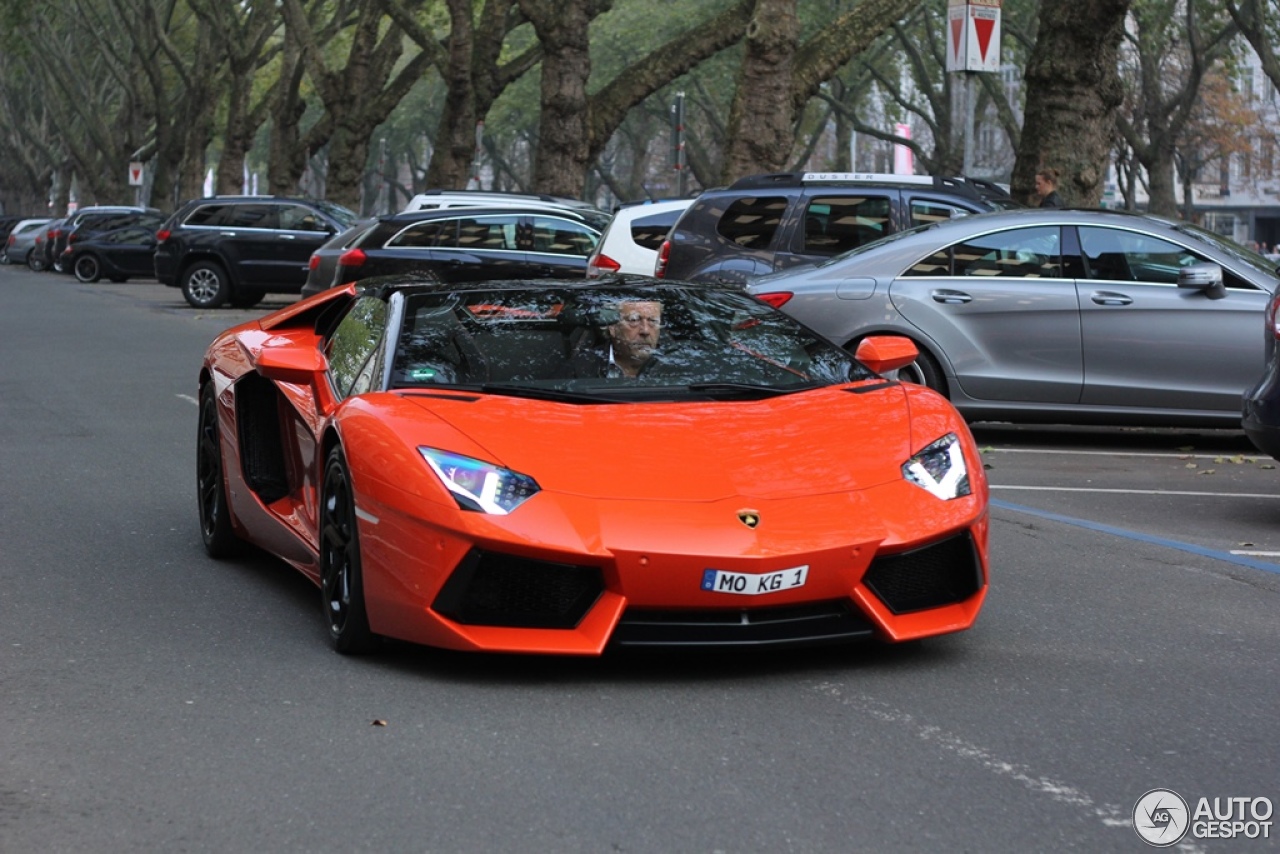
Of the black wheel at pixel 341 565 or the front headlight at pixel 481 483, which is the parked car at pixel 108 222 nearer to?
the black wheel at pixel 341 565

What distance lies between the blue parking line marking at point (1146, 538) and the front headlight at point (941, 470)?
93.8 inches

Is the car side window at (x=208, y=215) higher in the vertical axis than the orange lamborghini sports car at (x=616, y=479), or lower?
lower

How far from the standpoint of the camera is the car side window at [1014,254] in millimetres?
12422

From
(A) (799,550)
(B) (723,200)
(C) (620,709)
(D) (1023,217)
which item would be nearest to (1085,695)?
(A) (799,550)

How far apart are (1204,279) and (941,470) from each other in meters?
6.04

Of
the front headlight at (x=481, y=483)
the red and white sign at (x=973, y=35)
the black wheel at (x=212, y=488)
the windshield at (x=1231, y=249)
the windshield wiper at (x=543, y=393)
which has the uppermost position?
the red and white sign at (x=973, y=35)

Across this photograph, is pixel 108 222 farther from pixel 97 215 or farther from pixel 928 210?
pixel 928 210

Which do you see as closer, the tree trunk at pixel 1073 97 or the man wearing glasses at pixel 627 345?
the man wearing glasses at pixel 627 345

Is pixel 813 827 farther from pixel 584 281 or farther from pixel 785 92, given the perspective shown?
pixel 785 92

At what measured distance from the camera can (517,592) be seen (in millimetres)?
5582

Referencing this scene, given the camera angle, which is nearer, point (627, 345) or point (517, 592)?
point (517, 592)

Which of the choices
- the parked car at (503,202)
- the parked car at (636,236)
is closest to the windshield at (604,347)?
the parked car at (636,236)

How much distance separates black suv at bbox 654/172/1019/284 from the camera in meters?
14.6
